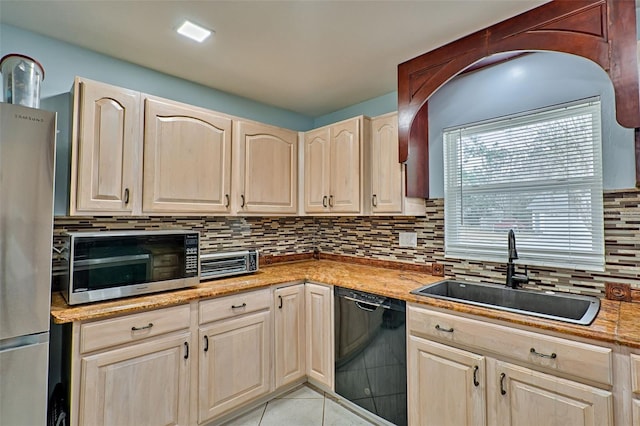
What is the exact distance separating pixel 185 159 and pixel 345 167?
3.88 feet

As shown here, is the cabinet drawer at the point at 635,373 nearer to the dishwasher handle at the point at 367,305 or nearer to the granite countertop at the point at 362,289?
the granite countertop at the point at 362,289

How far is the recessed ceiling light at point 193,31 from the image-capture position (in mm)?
1741

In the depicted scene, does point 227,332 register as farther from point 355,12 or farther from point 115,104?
point 355,12

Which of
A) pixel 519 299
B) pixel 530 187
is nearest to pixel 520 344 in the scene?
pixel 519 299

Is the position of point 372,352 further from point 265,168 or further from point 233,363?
point 265,168

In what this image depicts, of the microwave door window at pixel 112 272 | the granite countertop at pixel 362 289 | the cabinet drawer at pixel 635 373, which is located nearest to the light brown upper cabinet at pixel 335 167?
the granite countertop at pixel 362 289

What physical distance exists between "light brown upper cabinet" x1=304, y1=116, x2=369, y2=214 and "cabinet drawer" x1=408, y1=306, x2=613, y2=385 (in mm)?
1026

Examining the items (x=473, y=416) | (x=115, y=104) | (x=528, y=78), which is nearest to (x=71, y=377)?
(x=115, y=104)

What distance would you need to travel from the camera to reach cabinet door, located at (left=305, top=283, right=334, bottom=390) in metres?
2.23

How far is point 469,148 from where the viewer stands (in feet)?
7.37

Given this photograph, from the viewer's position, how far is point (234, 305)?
2.03 metres

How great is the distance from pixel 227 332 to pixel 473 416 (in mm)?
1430

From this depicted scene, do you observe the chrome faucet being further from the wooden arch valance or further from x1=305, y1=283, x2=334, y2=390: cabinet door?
x1=305, y1=283, x2=334, y2=390: cabinet door

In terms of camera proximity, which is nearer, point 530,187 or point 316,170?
point 530,187
